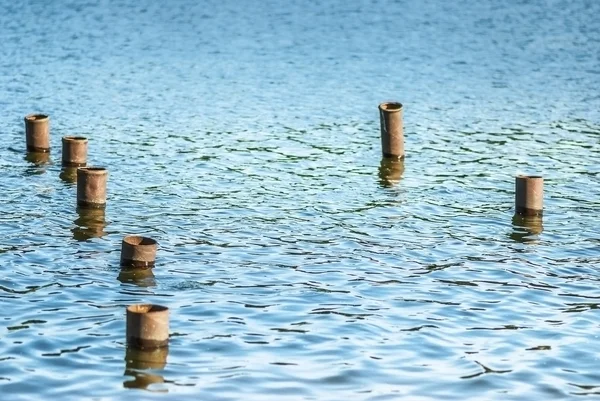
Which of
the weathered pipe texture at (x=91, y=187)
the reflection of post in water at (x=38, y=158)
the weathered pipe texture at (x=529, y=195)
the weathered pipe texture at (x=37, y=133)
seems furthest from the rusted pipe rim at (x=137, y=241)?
the weathered pipe texture at (x=37, y=133)

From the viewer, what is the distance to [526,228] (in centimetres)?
1892

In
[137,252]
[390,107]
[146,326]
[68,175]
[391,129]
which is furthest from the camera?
[391,129]

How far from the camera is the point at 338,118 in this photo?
28703mm

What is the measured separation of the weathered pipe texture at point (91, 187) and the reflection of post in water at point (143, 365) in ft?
21.2

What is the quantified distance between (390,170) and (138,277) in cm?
864

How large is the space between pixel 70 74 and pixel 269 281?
20504 millimetres

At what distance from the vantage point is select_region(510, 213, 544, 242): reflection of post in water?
18.4 meters

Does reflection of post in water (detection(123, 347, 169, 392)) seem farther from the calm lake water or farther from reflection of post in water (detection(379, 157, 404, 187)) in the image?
reflection of post in water (detection(379, 157, 404, 187))

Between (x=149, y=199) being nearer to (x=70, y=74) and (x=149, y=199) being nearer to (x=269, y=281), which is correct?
(x=269, y=281)

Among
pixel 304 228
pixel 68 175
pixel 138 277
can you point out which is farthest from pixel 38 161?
pixel 138 277

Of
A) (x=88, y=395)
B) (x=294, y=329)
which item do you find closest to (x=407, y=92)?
(x=294, y=329)

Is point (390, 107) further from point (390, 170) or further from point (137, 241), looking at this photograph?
point (137, 241)

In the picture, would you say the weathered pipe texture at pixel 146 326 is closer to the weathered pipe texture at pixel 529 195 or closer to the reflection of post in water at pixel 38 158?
the weathered pipe texture at pixel 529 195

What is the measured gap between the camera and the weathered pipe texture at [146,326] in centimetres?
1274
